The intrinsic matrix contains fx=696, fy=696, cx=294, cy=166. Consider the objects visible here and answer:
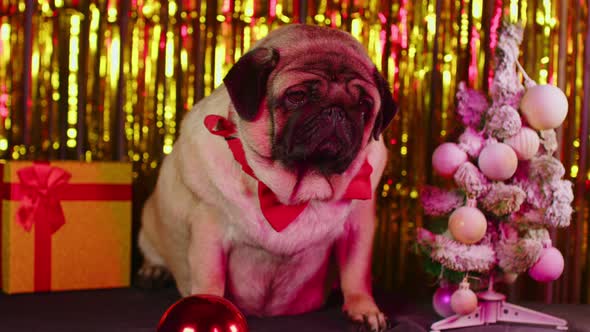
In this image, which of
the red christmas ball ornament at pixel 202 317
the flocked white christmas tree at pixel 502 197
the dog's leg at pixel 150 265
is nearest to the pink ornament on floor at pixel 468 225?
the flocked white christmas tree at pixel 502 197

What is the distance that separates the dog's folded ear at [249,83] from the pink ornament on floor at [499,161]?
0.57 metres

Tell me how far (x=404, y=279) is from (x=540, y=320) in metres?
0.64

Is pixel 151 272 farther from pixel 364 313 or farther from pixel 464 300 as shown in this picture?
pixel 464 300

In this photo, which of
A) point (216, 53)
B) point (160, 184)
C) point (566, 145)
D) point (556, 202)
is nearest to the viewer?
point (556, 202)

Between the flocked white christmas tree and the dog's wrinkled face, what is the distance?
0.31 m

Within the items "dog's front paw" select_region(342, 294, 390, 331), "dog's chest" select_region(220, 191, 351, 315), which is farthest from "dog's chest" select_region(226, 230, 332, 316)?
"dog's front paw" select_region(342, 294, 390, 331)

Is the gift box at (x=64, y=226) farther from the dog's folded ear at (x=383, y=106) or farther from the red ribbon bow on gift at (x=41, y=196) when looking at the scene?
the dog's folded ear at (x=383, y=106)

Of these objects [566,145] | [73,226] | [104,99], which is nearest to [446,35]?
[566,145]

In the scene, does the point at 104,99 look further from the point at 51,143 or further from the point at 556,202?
the point at 556,202

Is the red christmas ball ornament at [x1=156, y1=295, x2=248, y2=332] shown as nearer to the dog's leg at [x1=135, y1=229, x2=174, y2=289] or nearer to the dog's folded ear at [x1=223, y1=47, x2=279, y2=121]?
the dog's folded ear at [x1=223, y1=47, x2=279, y2=121]

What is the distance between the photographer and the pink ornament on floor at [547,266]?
5.58 ft

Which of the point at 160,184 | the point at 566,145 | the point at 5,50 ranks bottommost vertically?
the point at 160,184

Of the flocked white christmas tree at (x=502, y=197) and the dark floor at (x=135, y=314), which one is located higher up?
the flocked white christmas tree at (x=502, y=197)

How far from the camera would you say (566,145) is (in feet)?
7.37
